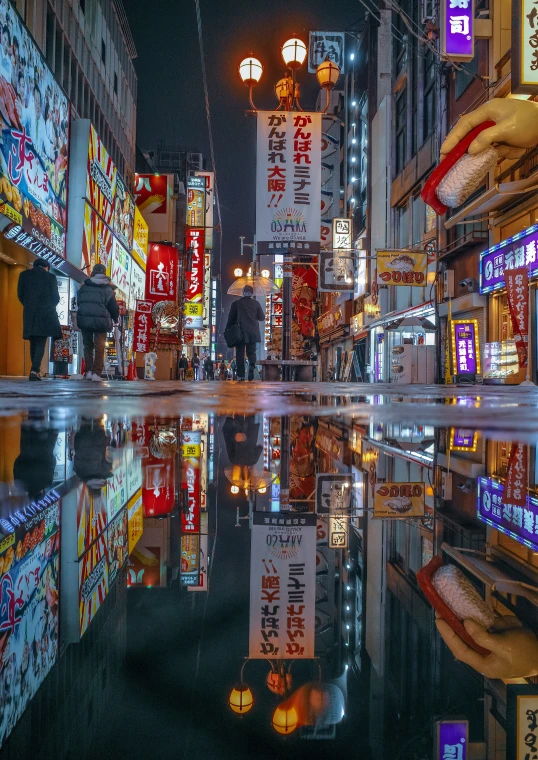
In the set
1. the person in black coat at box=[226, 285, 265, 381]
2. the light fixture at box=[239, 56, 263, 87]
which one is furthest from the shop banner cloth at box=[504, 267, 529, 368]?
the light fixture at box=[239, 56, 263, 87]

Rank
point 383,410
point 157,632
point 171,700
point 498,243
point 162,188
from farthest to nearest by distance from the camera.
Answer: point 162,188, point 498,243, point 383,410, point 157,632, point 171,700

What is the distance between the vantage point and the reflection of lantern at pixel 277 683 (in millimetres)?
506

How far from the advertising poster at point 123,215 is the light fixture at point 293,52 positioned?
11.9 m

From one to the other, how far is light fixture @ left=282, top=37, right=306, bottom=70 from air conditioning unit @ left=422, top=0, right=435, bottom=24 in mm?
6422

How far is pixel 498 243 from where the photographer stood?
14539mm

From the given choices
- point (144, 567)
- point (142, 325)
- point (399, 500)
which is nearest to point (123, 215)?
point (142, 325)

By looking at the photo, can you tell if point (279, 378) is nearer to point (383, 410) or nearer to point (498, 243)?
point (498, 243)

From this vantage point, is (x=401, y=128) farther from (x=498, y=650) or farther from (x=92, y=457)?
(x=498, y=650)

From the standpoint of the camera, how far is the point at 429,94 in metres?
20.1

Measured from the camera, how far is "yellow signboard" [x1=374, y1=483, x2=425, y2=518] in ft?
3.57

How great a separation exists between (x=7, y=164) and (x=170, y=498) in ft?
40.3

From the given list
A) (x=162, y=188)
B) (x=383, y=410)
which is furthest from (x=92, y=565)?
(x=162, y=188)

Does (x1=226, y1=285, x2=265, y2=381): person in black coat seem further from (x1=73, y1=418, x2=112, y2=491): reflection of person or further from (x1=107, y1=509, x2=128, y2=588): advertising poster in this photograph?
(x1=107, y1=509, x2=128, y2=588): advertising poster

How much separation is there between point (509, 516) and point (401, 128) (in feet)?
84.6
